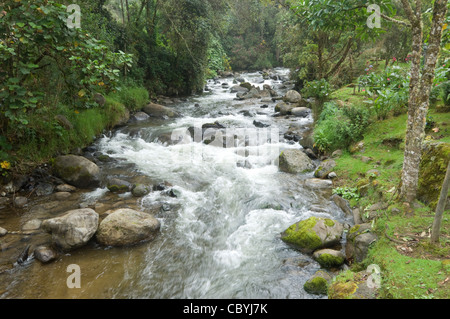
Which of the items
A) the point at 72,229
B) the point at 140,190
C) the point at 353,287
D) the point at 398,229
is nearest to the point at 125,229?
the point at 72,229

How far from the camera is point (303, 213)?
6.45m

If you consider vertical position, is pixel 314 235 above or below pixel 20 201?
below

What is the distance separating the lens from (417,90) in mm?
4441

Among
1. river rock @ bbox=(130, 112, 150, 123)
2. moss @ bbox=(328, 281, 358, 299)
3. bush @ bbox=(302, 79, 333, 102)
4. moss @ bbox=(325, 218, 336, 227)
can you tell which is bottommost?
moss @ bbox=(328, 281, 358, 299)

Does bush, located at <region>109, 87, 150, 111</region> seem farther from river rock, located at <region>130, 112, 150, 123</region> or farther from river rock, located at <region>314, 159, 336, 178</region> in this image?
river rock, located at <region>314, 159, 336, 178</region>

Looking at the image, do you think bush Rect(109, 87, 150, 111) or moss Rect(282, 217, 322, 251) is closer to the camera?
moss Rect(282, 217, 322, 251)

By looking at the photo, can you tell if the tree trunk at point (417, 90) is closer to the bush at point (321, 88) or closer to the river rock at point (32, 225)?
the river rock at point (32, 225)

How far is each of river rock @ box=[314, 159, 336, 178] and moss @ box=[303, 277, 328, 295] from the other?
4.13 meters

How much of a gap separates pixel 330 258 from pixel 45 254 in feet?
16.3

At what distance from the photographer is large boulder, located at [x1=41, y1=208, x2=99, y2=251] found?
200 inches

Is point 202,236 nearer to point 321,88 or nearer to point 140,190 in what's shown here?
point 140,190

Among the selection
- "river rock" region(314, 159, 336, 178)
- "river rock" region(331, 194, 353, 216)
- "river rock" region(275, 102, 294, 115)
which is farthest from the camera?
"river rock" region(275, 102, 294, 115)

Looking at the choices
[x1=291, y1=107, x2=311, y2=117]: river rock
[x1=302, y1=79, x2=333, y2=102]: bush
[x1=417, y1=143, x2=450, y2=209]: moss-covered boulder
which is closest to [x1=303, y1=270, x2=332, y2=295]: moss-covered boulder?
[x1=417, y1=143, x2=450, y2=209]: moss-covered boulder
